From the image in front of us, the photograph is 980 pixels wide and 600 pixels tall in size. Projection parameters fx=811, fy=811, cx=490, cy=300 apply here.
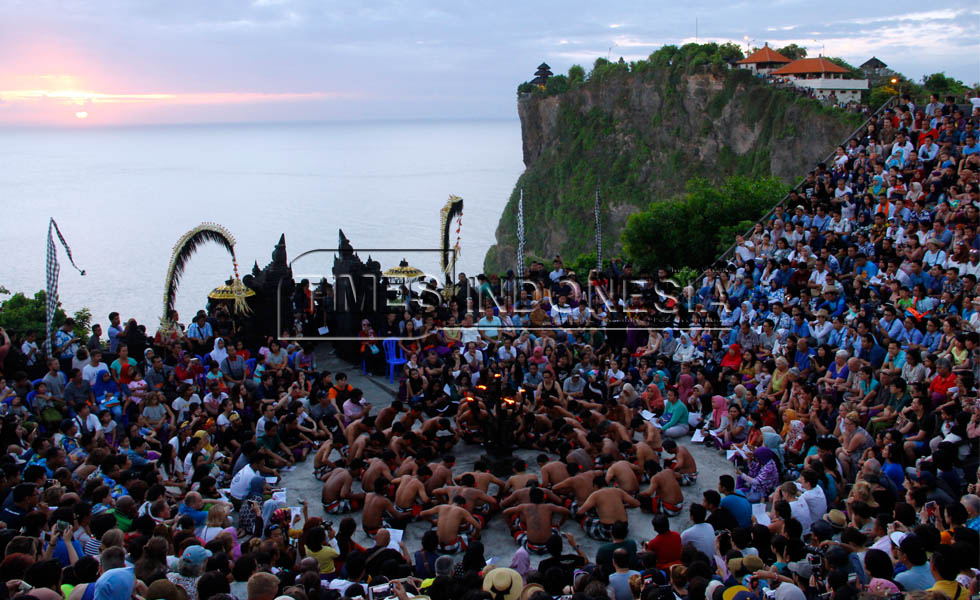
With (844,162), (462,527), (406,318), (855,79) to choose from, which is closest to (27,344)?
(406,318)

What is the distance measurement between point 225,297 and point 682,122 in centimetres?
6504

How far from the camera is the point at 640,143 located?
262 feet

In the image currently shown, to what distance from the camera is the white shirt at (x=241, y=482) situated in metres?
9.80

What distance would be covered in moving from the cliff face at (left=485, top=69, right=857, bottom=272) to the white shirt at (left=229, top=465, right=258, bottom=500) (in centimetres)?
5402

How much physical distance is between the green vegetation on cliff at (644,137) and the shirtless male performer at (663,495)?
51378 mm

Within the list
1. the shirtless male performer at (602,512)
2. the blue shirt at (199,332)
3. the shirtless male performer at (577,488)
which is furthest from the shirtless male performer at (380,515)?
the blue shirt at (199,332)

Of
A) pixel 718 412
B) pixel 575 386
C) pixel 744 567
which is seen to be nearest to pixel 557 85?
pixel 575 386

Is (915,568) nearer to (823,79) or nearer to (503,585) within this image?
(503,585)

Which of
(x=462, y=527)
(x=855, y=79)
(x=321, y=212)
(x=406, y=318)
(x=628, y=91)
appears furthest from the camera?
(x=321, y=212)

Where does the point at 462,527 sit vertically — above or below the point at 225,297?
below

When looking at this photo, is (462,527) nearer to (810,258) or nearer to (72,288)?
(810,258)

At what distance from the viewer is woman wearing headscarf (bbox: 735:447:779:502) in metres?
9.97

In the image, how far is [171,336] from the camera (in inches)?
543

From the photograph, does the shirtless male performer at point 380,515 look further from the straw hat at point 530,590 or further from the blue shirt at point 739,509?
the blue shirt at point 739,509
